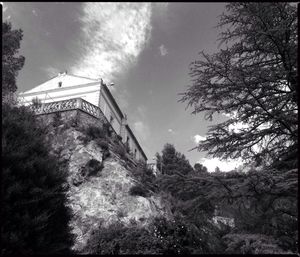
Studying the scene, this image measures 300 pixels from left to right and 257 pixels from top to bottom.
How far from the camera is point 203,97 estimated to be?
656 cm

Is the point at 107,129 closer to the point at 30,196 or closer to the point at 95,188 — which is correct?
the point at 95,188

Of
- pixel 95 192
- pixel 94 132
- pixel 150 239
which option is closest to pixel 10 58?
pixel 94 132

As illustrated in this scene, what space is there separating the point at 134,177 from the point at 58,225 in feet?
36.3

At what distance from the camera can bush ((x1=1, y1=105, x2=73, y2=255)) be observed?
4074 mm

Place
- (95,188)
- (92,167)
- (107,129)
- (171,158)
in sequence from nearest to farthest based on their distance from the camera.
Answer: (95,188), (92,167), (107,129), (171,158)

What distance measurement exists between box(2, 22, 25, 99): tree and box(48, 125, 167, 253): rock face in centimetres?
553

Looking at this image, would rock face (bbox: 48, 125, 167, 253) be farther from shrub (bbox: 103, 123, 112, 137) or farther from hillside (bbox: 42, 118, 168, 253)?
shrub (bbox: 103, 123, 112, 137)

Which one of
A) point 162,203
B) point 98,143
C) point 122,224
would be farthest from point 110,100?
point 122,224

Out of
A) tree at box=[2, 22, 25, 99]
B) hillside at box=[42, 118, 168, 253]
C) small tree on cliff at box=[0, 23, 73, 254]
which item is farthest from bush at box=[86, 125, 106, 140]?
small tree on cliff at box=[0, 23, 73, 254]

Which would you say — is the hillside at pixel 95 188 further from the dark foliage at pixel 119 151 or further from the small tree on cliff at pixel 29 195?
the small tree on cliff at pixel 29 195

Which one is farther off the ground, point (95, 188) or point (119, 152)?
point (119, 152)

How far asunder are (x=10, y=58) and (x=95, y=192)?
1350 centimetres

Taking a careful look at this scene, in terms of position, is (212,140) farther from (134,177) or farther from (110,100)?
(110,100)

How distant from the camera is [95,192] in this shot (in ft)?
47.0
